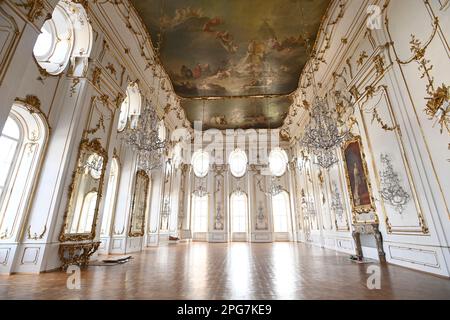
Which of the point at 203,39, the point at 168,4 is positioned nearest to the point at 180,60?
the point at 203,39

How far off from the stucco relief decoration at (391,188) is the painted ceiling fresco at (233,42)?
16.2 ft

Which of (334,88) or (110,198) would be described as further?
(334,88)

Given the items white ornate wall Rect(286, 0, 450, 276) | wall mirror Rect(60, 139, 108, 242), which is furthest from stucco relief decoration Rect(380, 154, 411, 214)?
wall mirror Rect(60, 139, 108, 242)

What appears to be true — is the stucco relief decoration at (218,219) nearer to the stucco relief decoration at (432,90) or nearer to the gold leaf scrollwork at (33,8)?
the stucco relief decoration at (432,90)

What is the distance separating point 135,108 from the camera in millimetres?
8695

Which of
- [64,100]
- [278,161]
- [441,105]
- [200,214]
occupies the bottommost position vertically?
[200,214]

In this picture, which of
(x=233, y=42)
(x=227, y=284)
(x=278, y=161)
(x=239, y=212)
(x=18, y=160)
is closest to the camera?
(x=227, y=284)

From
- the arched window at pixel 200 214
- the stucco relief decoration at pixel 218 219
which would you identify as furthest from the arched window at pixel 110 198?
the stucco relief decoration at pixel 218 219

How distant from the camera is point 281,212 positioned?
15.1m

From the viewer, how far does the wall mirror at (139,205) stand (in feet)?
27.0

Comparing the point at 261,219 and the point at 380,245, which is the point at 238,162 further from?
the point at 380,245

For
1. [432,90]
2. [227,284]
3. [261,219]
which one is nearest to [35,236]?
[227,284]

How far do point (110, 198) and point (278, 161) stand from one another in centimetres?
1129

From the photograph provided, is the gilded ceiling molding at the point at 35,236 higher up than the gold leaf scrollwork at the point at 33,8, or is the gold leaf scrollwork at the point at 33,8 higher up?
the gold leaf scrollwork at the point at 33,8
